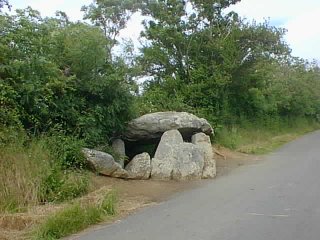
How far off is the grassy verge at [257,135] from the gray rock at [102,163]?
9.39 meters

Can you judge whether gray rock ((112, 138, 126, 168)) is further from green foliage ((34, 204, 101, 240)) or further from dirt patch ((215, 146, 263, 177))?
green foliage ((34, 204, 101, 240))

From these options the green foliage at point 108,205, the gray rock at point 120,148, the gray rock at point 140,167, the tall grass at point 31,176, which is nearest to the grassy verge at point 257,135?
the gray rock at point 120,148

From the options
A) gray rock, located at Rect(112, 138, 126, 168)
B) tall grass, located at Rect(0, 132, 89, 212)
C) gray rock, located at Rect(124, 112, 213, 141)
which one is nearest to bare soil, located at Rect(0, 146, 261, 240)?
tall grass, located at Rect(0, 132, 89, 212)

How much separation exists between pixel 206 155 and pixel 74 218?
6.92 meters

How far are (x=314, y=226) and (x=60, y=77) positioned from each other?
6.86 metres

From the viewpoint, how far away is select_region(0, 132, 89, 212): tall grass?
311 inches

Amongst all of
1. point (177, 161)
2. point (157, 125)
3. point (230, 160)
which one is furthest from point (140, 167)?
point (230, 160)

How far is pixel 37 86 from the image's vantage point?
966cm

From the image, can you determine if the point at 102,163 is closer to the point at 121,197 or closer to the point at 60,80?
the point at 121,197

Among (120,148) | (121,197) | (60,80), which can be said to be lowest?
(121,197)

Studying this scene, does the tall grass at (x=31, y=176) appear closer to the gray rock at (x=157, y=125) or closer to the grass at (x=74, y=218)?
the grass at (x=74, y=218)

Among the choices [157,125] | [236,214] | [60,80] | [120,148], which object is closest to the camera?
[236,214]

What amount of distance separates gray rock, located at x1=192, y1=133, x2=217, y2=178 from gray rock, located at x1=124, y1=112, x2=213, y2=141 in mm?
428

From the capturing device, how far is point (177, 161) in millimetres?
12234
